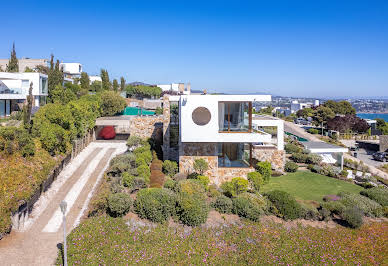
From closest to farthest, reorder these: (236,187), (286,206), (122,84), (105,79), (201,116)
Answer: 1. (286,206)
2. (236,187)
3. (201,116)
4. (105,79)
5. (122,84)

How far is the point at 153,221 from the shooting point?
518 inches

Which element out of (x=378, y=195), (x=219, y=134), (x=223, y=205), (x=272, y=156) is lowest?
(x=378, y=195)

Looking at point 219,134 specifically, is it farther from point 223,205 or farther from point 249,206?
point 249,206

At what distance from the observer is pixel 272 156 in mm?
25047

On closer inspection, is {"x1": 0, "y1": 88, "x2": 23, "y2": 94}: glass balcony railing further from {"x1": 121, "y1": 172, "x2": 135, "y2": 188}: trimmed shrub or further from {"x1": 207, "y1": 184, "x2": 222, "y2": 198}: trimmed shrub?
{"x1": 207, "y1": 184, "x2": 222, "y2": 198}: trimmed shrub

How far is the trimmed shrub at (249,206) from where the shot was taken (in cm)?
1414

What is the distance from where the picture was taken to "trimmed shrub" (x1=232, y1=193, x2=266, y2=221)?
14.1 metres

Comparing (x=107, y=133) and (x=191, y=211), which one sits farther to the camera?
(x=107, y=133)

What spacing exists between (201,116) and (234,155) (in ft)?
14.0

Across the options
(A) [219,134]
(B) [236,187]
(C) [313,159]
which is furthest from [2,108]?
(C) [313,159]

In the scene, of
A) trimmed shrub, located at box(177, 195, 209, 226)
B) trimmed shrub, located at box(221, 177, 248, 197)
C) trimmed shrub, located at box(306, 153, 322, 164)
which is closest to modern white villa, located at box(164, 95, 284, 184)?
trimmed shrub, located at box(221, 177, 248, 197)

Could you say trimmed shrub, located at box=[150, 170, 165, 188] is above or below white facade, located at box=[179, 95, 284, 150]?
below

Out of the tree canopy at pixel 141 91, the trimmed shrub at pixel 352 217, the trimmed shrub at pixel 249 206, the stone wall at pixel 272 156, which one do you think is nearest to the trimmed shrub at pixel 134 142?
the stone wall at pixel 272 156

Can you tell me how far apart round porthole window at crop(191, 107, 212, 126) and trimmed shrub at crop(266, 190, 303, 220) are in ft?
23.4
